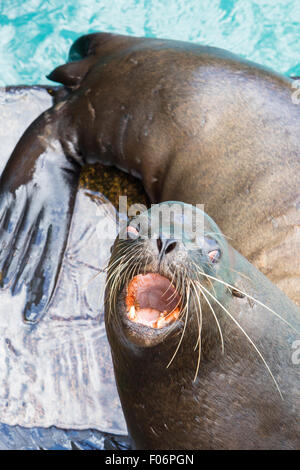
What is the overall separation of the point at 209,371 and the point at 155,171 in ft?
6.36

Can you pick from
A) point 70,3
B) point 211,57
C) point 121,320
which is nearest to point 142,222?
point 121,320

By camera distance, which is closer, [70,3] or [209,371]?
[209,371]

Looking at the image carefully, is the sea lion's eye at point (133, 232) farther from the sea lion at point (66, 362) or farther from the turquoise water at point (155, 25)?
the turquoise water at point (155, 25)

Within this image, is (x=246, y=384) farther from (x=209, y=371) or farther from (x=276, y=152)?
(x=276, y=152)

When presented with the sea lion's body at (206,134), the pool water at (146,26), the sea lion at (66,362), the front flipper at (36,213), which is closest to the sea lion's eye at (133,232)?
the sea lion's body at (206,134)

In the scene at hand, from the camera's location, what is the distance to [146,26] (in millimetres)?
6637

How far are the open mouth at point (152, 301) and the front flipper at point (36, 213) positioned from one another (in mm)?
1712

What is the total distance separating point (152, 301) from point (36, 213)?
1.99m

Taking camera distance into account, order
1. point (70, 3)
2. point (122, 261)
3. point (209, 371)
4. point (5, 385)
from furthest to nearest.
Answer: point (70, 3)
point (5, 385)
point (209, 371)
point (122, 261)

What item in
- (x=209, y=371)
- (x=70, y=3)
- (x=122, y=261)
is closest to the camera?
(x=122, y=261)

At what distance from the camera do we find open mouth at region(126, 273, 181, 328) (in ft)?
7.84

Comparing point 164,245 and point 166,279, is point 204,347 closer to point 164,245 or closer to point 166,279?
point 166,279

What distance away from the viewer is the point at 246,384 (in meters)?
2.60

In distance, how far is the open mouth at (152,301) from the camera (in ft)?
7.84
